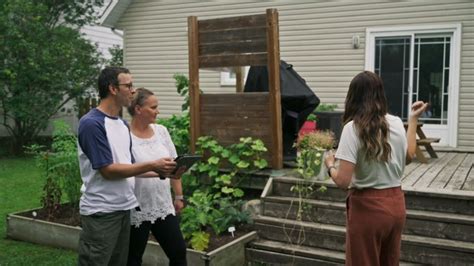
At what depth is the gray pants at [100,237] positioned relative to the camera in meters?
2.77

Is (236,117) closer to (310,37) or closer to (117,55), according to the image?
(310,37)

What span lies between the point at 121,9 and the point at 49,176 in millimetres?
8208

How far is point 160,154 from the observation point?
341 cm

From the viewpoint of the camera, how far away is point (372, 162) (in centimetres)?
269

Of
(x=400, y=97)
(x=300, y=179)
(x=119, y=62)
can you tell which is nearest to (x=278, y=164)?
(x=300, y=179)

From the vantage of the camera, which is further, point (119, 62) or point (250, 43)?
point (119, 62)

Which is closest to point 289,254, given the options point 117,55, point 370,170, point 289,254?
point 289,254

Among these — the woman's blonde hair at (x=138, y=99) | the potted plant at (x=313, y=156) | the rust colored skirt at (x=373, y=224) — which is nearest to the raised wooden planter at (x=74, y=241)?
the potted plant at (x=313, y=156)

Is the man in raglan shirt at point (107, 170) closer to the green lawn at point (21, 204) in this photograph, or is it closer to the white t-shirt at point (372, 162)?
the white t-shirt at point (372, 162)

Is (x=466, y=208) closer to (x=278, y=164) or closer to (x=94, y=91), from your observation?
(x=278, y=164)

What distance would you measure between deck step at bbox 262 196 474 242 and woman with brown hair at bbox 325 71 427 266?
1.75 m

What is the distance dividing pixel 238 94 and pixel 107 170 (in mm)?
3286

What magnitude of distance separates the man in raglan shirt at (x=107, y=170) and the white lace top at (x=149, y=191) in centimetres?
37

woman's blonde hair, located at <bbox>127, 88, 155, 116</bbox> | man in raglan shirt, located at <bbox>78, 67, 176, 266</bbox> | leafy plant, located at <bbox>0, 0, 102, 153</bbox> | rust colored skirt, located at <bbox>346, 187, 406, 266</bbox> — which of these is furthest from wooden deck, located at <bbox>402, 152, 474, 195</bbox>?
leafy plant, located at <bbox>0, 0, 102, 153</bbox>
